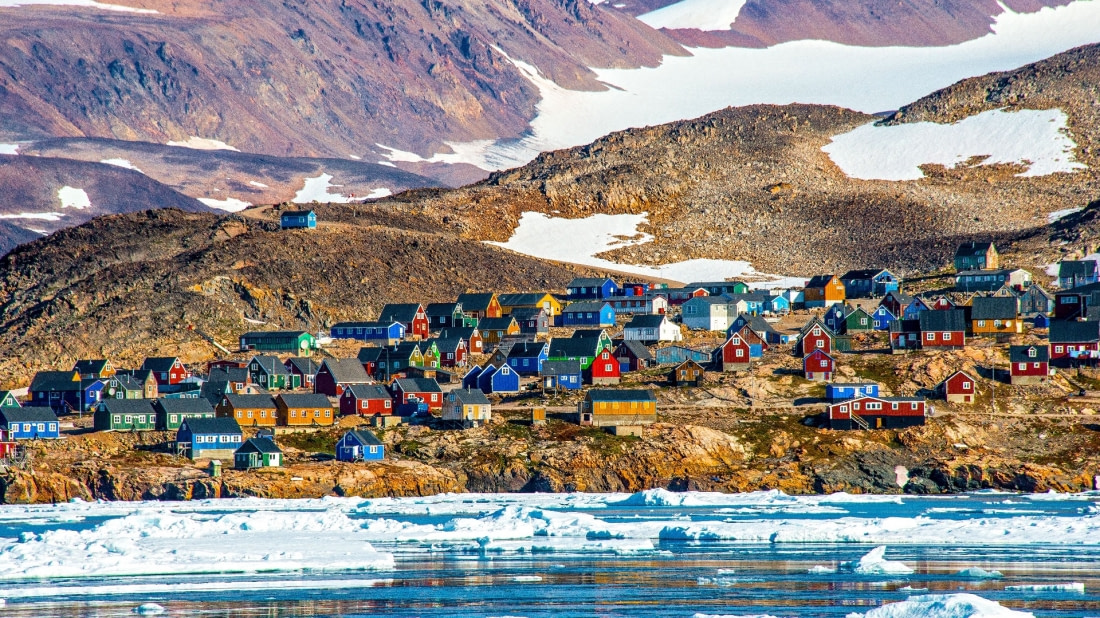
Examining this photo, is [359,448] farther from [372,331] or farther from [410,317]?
[410,317]

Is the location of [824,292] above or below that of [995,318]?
above

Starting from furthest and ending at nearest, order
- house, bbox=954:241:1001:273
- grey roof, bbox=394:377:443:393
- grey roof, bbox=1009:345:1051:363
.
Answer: house, bbox=954:241:1001:273 → grey roof, bbox=394:377:443:393 → grey roof, bbox=1009:345:1051:363

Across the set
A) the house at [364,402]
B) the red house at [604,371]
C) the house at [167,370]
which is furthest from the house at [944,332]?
the house at [167,370]

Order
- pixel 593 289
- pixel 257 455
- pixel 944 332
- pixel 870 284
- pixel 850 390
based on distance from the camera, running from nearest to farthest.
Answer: pixel 257 455
pixel 850 390
pixel 944 332
pixel 870 284
pixel 593 289

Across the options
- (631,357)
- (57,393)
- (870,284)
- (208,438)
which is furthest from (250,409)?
(870,284)

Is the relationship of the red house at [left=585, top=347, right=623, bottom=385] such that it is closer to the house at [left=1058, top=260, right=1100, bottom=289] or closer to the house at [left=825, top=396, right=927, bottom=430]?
the house at [left=825, top=396, right=927, bottom=430]

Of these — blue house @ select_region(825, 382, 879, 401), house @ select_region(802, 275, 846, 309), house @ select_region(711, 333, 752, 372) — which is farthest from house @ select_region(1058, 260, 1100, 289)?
blue house @ select_region(825, 382, 879, 401)
